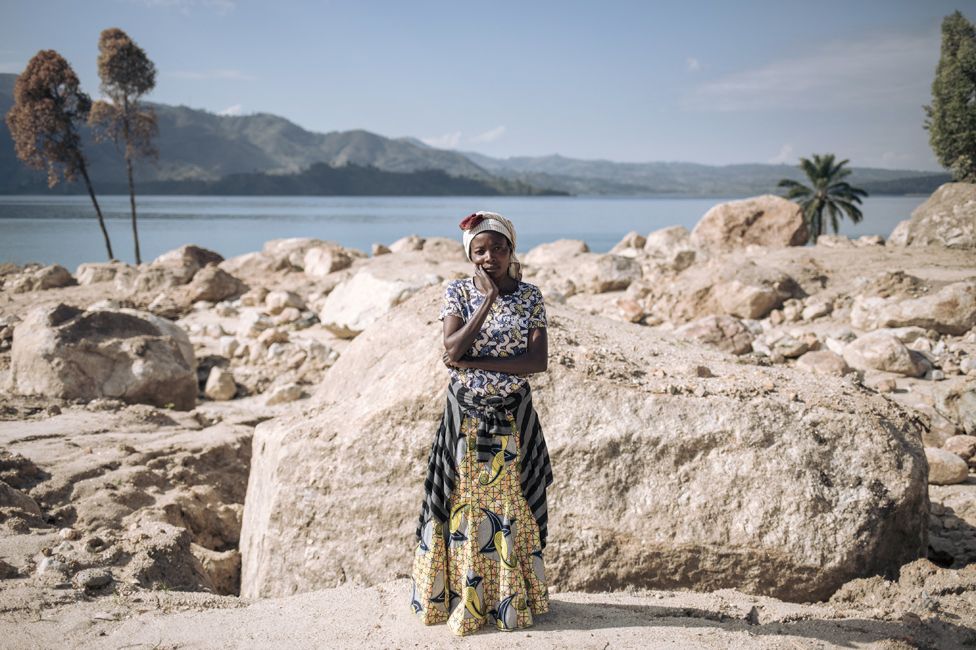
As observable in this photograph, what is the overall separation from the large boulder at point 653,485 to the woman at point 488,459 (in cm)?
86

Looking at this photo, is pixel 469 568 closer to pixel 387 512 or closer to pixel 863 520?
pixel 387 512

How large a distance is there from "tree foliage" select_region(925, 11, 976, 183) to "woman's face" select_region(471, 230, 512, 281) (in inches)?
755

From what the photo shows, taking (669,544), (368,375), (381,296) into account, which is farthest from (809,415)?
(381,296)

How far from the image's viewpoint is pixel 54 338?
743 cm

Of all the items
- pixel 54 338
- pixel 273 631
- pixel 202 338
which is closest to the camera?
pixel 273 631

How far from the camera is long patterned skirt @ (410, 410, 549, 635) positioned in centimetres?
288

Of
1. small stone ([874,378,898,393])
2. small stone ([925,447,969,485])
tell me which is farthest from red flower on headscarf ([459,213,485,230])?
small stone ([874,378,898,393])

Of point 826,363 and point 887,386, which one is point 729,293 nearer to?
point 826,363

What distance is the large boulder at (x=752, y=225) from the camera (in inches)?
640

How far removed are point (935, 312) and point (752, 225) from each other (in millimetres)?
8065

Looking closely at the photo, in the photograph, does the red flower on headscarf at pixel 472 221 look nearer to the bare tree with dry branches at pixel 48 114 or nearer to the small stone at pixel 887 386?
the small stone at pixel 887 386

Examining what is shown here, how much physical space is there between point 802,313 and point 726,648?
29.8ft

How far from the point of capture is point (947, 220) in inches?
530

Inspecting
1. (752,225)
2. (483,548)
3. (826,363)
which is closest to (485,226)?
(483,548)
